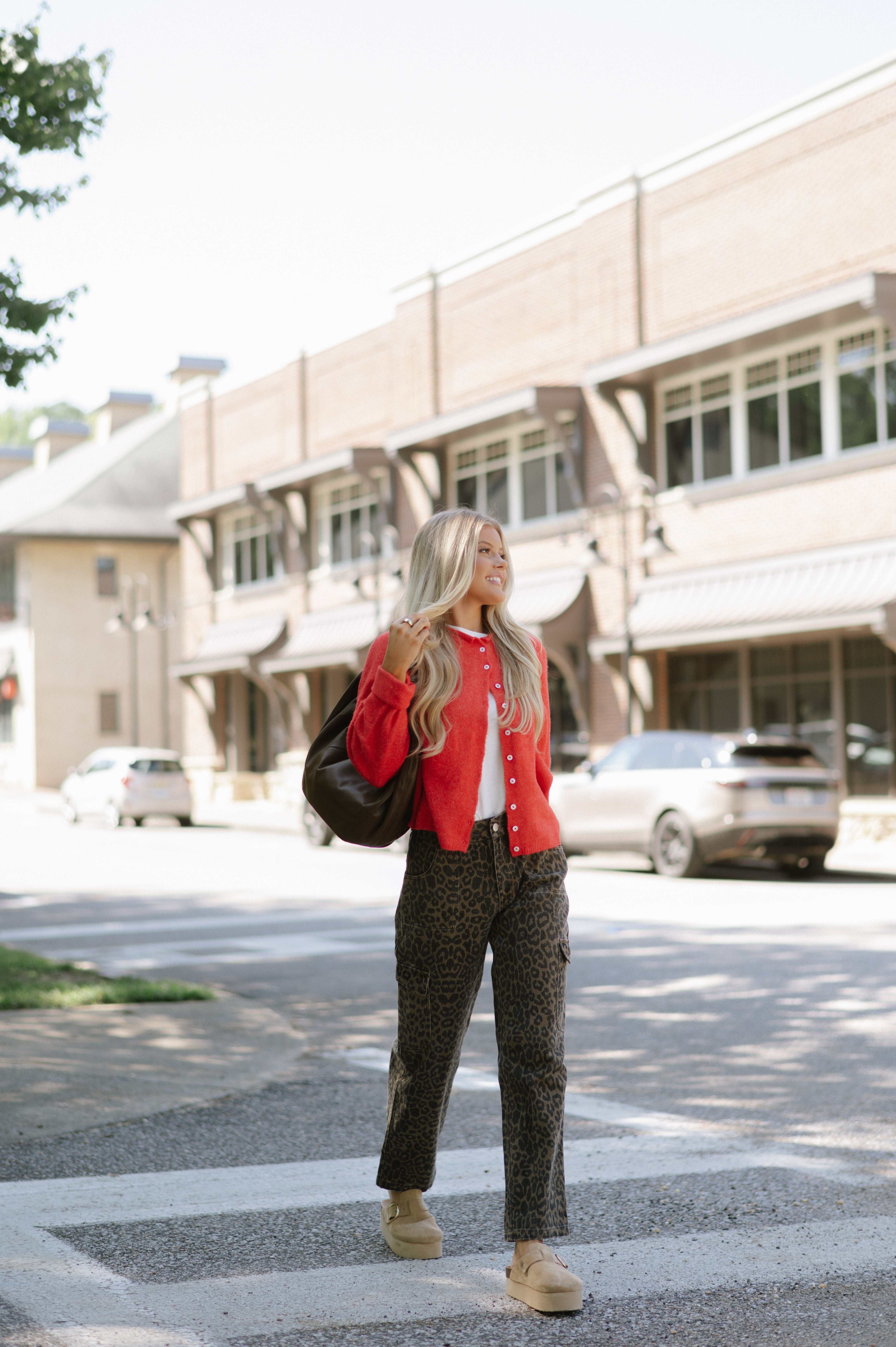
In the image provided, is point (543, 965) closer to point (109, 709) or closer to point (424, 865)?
point (424, 865)

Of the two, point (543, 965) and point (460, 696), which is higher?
point (460, 696)

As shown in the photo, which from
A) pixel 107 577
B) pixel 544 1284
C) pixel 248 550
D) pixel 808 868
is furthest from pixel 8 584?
pixel 544 1284

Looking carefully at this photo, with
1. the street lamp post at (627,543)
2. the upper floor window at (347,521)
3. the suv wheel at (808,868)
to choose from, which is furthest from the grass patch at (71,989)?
the upper floor window at (347,521)

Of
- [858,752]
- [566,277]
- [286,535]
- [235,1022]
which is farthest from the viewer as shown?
[286,535]

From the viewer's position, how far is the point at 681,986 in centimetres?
977

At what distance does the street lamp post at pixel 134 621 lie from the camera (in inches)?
1893

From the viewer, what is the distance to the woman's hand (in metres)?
4.10

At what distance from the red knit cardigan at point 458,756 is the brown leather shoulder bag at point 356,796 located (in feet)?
0.08

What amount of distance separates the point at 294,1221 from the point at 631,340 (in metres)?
23.5

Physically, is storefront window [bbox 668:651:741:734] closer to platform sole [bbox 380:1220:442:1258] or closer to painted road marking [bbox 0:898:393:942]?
painted road marking [bbox 0:898:393:942]

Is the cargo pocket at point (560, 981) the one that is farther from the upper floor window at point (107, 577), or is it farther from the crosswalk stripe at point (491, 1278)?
the upper floor window at point (107, 577)

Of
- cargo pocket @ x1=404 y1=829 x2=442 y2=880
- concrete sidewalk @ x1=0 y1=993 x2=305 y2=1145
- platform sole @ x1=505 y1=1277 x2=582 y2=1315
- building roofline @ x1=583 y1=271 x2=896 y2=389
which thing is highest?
building roofline @ x1=583 y1=271 x2=896 y2=389

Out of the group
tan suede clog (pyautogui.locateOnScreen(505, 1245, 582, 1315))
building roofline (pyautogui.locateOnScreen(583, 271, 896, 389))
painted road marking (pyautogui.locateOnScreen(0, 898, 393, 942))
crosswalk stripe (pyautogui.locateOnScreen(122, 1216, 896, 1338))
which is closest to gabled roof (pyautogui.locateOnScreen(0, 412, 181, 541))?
building roofline (pyautogui.locateOnScreen(583, 271, 896, 389))

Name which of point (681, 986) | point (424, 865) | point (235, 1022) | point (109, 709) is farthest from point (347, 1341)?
point (109, 709)
